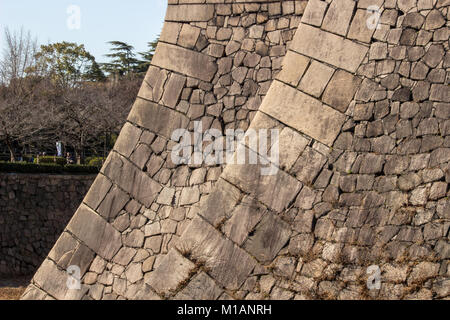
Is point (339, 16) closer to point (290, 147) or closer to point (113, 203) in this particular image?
point (290, 147)

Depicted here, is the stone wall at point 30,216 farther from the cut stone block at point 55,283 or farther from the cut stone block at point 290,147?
the cut stone block at point 290,147

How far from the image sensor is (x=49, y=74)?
2830 centimetres

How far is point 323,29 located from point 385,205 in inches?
76.9

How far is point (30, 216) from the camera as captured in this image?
17.0 meters

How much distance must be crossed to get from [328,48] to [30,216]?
14.0 metres

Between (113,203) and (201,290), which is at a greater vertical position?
(113,203)

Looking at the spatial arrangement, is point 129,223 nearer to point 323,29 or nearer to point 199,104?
point 199,104

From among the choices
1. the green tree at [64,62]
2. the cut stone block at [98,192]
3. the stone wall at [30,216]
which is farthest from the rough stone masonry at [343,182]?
the green tree at [64,62]

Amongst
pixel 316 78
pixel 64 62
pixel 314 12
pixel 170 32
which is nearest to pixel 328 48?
pixel 316 78

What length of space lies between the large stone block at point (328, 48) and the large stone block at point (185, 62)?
133cm

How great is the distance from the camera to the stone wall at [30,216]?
16297mm

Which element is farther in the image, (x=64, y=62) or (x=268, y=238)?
(x=64, y=62)

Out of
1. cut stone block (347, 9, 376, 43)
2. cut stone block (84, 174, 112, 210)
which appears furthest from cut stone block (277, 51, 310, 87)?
cut stone block (84, 174, 112, 210)

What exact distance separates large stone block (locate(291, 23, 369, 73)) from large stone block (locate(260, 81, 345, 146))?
44cm
